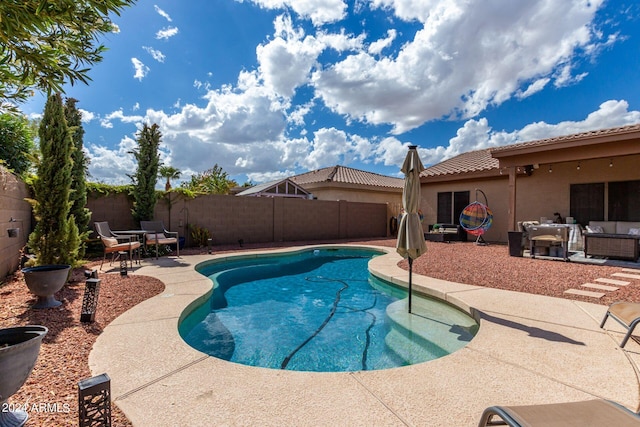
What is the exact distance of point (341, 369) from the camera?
340 centimetres

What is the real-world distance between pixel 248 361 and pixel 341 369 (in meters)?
1.13

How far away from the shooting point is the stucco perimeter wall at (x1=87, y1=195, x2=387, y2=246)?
10.2 m

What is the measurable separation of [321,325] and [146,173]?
340 inches

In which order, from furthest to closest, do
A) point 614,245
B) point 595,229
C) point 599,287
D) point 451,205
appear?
1. point 451,205
2. point 595,229
3. point 614,245
4. point 599,287

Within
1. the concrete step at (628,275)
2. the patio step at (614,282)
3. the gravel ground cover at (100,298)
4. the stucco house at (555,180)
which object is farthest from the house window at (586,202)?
the patio step at (614,282)

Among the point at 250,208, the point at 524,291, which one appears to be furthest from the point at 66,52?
the point at 250,208

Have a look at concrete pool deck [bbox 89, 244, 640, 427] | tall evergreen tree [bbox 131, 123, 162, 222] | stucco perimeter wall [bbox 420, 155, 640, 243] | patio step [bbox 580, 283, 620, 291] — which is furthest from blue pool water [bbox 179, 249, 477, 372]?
stucco perimeter wall [bbox 420, 155, 640, 243]

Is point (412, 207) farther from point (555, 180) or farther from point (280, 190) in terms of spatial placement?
point (280, 190)

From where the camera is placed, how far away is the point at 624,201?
33.2ft

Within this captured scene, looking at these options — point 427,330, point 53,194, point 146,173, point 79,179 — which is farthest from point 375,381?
point 146,173

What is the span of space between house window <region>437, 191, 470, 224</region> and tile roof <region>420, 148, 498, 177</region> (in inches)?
A: 44.3

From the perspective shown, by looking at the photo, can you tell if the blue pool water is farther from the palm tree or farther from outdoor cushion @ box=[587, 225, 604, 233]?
the palm tree

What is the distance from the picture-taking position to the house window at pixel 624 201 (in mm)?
9859

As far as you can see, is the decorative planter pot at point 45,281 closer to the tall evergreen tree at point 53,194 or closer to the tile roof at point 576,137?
the tall evergreen tree at point 53,194
